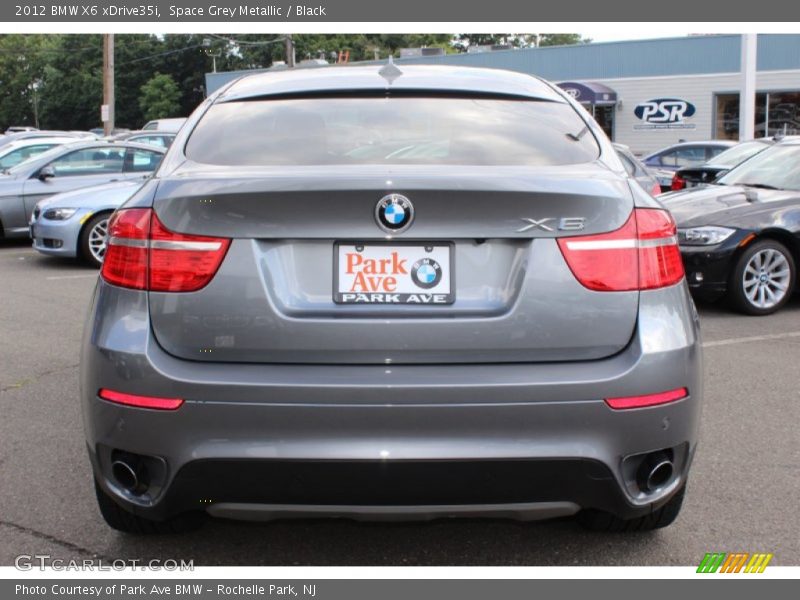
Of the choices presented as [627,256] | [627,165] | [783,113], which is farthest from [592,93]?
[627,256]

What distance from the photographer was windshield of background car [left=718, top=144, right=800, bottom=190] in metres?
8.75

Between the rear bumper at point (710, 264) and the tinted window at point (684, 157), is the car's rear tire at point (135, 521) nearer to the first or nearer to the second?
the rear bumper at point (710, 264)

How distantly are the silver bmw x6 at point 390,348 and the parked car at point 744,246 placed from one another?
535 cm

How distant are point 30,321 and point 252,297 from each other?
233 inches

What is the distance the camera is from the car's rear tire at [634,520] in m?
3.24

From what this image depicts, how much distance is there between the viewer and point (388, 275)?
2.70 metres

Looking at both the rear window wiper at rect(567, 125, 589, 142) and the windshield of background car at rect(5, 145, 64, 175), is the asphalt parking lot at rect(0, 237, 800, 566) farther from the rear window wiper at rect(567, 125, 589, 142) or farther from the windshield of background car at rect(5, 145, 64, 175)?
the windshield of background car at rect(5, 145, 64, 175)

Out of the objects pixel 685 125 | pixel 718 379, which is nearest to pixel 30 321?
pixel 718 379

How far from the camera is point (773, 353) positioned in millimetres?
6586

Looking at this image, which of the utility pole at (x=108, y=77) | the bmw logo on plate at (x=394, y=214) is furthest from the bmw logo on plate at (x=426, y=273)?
the utility pole at (x=108, y=77)

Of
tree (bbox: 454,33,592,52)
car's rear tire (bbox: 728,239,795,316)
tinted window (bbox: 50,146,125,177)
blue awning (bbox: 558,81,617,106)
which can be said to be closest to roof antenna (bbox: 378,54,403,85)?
car's rear tire (bbox: 728,239,795,316)

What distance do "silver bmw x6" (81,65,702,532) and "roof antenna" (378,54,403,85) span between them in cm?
81

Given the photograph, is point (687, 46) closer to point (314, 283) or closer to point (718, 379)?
point (718, 379)

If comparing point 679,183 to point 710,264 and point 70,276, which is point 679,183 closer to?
point 710,264
